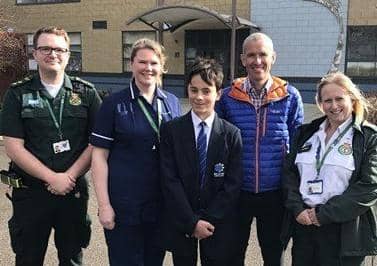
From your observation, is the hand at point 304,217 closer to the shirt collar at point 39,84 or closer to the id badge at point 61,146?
the id badge at point 61,146

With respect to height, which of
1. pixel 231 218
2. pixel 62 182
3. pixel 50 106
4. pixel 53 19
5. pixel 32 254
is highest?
pixel 53 19

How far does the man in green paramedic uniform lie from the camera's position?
3.22 metres

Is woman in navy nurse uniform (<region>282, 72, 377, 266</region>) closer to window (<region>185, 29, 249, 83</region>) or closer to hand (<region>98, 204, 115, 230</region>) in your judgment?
hand (<region>98, 204, 115, 230</region>)

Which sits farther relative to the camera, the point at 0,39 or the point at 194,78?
the point at 0,39

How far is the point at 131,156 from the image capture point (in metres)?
3.08

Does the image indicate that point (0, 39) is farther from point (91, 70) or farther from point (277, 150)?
point (277, 150)

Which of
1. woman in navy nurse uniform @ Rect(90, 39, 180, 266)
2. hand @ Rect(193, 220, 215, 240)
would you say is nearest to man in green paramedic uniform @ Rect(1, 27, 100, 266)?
woman in navy nurse uniform @ Rect(90, 39, 180, 266)

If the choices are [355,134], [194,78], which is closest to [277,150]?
[355,134]

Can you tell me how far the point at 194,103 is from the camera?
309cm

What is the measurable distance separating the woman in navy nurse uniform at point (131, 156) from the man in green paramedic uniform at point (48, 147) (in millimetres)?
313

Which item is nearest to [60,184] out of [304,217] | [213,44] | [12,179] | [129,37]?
[12,179]

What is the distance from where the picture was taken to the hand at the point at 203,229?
3023 millimetres

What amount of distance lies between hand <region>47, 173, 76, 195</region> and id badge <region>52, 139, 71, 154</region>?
168 mm

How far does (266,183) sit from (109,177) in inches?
43.1
